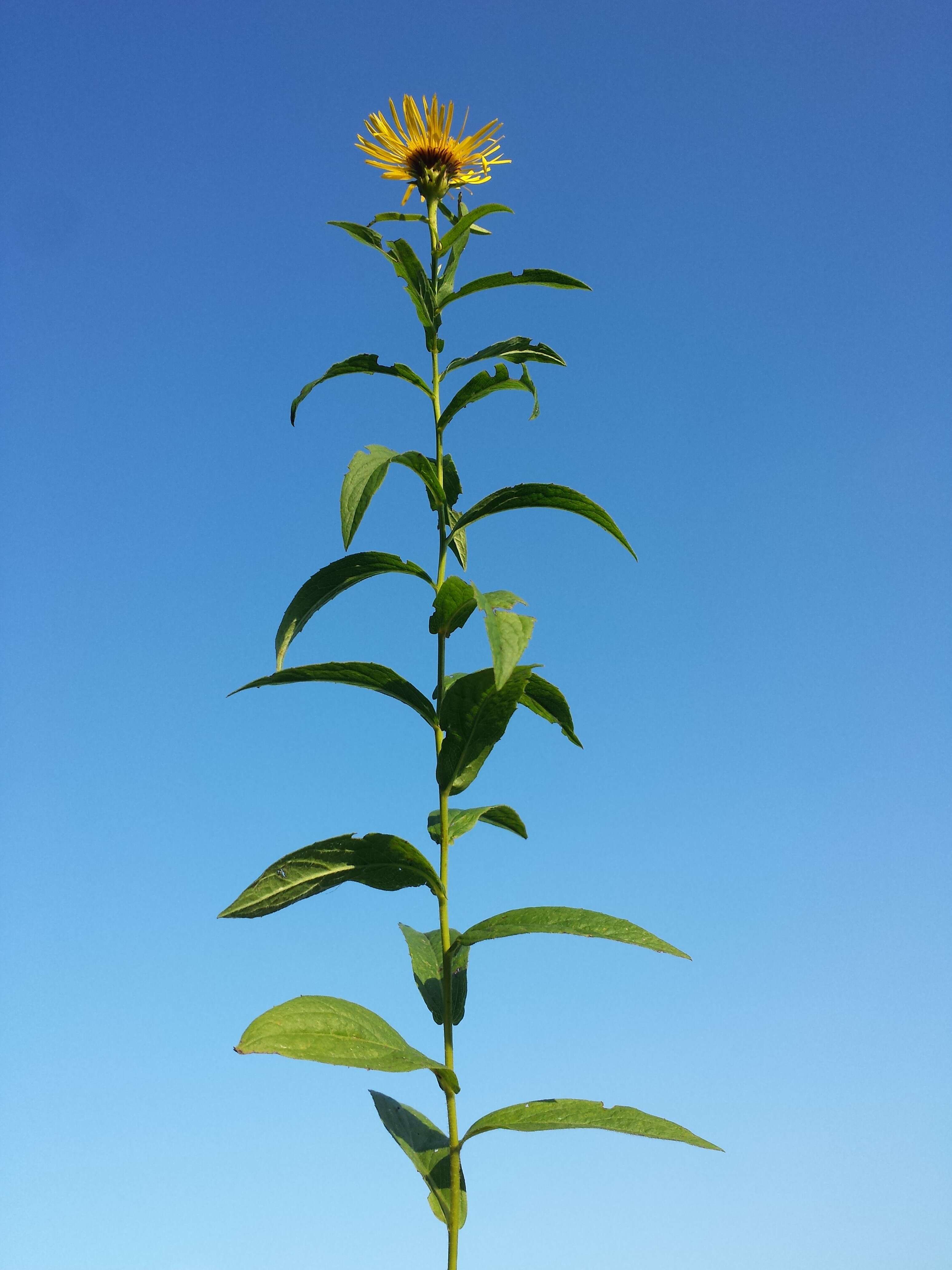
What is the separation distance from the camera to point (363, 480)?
6.31 ft

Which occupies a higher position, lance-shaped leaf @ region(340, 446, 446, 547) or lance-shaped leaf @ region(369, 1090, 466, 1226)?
lance-shaped leaf @ region(340, 446, 446, 547)

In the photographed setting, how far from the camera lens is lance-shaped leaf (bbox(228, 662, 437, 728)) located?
6.30ft

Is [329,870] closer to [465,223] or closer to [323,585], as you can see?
[323,585]

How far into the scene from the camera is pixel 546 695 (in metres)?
2.01

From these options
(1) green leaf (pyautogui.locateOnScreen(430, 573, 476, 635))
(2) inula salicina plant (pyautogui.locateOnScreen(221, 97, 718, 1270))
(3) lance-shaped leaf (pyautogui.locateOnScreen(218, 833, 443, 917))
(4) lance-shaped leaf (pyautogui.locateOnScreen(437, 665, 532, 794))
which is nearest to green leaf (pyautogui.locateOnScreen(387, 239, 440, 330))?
(2) inula salicina plant (pyautogui.locateOnScreen(221, 97, 718, 1270))

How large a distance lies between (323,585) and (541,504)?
53cm

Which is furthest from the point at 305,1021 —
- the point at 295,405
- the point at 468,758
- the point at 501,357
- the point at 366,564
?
the point at 501,357

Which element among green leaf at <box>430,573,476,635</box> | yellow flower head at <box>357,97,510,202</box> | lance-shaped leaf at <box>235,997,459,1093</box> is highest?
yellow flower head at <box>357,97,510,202</box>

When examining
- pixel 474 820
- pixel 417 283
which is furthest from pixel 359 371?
pixel 474 820

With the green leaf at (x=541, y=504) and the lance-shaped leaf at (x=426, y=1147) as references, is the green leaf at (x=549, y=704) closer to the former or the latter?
the green leaf at (x=541, y=504)

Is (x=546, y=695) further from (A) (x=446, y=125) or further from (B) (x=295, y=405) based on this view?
(A) (x=446, y=125)

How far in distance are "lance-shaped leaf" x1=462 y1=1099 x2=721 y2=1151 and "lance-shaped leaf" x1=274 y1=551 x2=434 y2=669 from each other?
1.06 m

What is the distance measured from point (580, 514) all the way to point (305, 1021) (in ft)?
3.96

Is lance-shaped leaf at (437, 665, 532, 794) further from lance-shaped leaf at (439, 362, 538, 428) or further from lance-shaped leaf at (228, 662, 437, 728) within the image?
lance-shaped leaf at (439, 362, 538, 428)
